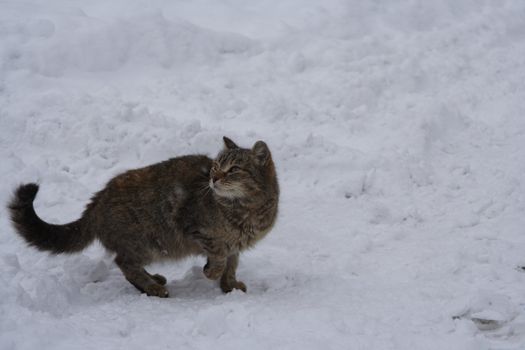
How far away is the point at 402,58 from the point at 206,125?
168 inches

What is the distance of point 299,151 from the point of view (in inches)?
300

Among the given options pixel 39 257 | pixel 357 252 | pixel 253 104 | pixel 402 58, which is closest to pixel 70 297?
pixel 39 257

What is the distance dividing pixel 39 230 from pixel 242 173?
196cm

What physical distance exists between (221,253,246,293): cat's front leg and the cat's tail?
1351 millimetres

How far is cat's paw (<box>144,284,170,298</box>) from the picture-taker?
523 centimetres

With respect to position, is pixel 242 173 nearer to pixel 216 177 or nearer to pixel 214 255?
pixel 216 177

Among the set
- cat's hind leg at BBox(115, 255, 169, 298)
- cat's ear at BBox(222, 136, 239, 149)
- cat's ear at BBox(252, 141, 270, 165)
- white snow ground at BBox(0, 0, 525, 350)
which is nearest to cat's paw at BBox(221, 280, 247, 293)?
white snow ground at BBox(0, 0, 525, 350)

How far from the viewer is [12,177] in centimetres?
667

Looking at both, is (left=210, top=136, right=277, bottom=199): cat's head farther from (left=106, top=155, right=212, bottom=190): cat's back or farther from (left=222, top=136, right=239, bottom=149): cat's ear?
(left=106, top=155, right=212, bottom=190): cat's back

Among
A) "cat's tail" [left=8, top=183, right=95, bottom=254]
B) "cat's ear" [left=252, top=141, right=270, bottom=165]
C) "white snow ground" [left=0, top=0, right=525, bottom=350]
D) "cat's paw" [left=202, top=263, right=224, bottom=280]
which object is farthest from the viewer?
"cat's ear" [left=252, top=141, right=270, bottom=165]

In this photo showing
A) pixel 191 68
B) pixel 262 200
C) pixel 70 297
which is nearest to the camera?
pixel 70 297

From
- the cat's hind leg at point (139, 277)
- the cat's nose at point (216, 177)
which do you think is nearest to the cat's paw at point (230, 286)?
the cat's hind leg at point (139, 277)

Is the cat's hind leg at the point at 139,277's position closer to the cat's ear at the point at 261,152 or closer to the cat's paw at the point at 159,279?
the cat's paw at the point at 159,279

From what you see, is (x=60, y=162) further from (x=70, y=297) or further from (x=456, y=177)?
(x=456, y=177)
